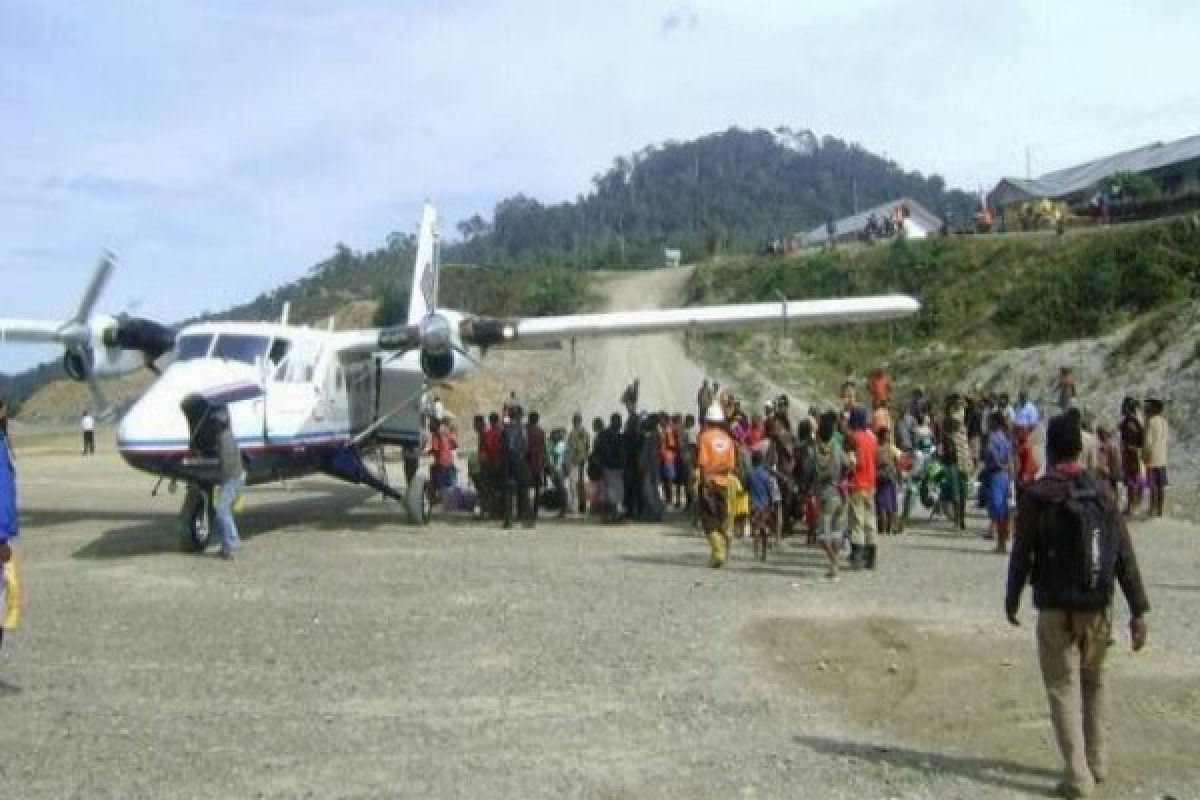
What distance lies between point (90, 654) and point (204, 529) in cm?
591

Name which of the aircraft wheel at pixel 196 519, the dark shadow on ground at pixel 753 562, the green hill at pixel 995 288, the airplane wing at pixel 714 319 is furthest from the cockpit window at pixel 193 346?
the green hill at pixel 995 288

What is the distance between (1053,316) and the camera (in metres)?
45.3

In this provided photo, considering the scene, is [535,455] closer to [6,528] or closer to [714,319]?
[714,319]

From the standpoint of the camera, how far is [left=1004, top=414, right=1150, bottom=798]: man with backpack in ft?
21.3

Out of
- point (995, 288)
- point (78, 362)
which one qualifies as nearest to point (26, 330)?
point (78, 362)

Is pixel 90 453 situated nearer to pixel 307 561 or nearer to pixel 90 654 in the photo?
pixel 307 561

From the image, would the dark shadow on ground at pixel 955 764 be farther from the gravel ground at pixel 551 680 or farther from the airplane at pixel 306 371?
the airplane at pixel 306 371

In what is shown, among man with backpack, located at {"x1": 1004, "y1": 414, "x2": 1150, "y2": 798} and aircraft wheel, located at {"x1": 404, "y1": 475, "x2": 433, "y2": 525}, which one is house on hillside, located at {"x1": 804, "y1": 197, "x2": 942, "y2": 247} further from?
man with backpack, located at {"x1": 1004, "y1": 414, "x2": 1150, "y2": 798}

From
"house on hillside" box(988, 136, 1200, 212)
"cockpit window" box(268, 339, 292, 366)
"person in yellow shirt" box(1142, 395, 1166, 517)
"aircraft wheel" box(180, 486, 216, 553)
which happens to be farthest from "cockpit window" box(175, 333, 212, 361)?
"house on hillside" box(988, 136, 1200, 212)

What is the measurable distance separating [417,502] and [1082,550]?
13837 mm

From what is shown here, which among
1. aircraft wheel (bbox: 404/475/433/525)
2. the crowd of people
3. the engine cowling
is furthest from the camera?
the engine cowling

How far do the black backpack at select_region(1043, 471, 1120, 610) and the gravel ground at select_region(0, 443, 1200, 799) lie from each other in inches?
41.2

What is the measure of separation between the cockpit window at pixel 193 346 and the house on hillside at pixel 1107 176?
4824 centimetres

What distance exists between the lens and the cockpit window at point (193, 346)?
1664 centimetres
